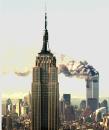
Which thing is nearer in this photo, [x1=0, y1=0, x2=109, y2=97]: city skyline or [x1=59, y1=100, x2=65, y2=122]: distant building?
[x1=0, y1=0, x2=109, y2=97]: city skyline

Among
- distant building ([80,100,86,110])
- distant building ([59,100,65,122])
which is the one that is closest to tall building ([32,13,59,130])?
distant building ([59,100,65,122])

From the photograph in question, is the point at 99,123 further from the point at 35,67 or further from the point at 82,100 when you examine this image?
the point at 35,67

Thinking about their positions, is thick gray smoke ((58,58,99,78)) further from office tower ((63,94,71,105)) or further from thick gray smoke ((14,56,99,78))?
office tower ((63,94,71,105))

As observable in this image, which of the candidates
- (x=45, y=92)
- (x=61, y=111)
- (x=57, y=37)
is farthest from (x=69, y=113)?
(x=57, y=37)

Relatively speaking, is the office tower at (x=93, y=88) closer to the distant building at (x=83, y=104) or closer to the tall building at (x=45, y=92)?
the distant building at (x=83, y=104)

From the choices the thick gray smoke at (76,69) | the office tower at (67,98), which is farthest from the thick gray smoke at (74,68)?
the office tower at (67,98)

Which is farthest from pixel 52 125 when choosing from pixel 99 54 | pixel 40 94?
pixel 99 54
